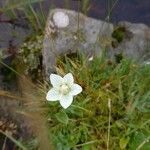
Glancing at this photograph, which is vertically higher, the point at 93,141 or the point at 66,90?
the point at 66,90

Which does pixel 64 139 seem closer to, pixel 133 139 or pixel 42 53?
pixel 133 139

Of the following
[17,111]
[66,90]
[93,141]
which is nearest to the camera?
[66,90]

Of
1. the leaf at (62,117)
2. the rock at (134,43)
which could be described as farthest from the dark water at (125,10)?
the leaf at (62,117)

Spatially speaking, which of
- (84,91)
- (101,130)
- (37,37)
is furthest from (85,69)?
(37,37)

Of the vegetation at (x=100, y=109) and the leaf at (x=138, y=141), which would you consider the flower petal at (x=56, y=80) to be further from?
the leaf at (x=138, y=141)

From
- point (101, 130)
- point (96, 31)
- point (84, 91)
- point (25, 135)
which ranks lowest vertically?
point (25, 135)

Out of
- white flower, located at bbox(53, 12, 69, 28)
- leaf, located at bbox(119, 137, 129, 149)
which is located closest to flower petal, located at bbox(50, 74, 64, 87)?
leaf, located at bbox(119, 137, 129, 149)

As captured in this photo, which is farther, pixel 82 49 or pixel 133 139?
pixel 82 49

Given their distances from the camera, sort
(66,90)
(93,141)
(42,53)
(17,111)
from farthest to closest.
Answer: (42,53), (17,111), (93,141), (66,90)
